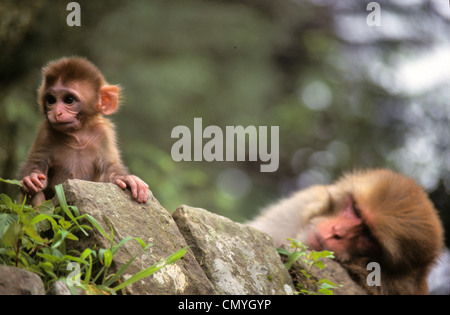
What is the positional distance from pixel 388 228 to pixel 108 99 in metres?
2.80

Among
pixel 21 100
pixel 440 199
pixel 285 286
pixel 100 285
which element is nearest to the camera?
pixel 100 285

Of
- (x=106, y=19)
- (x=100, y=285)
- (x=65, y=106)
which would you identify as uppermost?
(x=106, y=19)

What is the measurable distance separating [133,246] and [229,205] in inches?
295

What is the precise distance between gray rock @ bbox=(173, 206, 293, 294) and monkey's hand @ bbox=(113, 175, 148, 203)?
0.31 metres

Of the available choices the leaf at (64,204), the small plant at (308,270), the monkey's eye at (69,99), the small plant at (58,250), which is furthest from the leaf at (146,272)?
the monkey's eye at (69,99)

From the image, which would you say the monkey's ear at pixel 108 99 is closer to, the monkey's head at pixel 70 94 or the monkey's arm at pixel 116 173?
the monkey's head at pixel 70 94

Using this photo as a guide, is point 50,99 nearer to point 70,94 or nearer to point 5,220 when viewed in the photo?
point 70,94

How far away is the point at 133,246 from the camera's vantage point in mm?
3299

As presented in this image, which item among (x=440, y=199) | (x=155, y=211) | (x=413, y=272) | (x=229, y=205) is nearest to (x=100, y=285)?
(x=155, y=211)

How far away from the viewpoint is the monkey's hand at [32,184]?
378cm

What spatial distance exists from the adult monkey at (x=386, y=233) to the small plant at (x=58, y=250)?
2647 mm

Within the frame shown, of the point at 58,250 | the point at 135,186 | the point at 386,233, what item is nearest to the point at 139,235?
the point at 135,186
